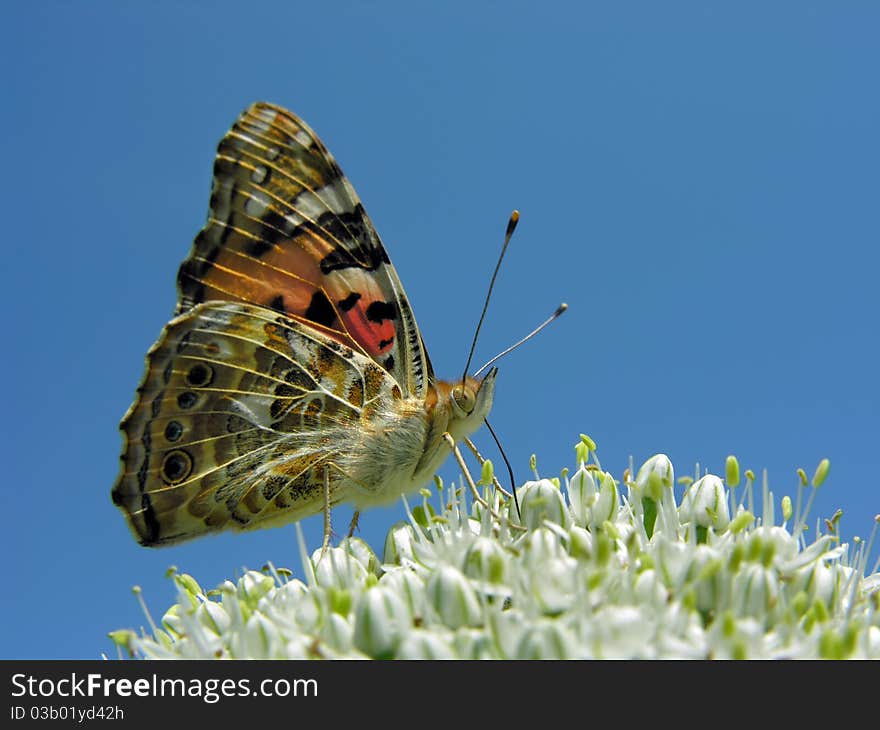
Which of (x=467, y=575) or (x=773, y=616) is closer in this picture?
(x=773, y=616)

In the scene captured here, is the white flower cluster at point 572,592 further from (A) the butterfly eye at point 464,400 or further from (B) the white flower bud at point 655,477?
(A) the butterfly eye at point 464,400

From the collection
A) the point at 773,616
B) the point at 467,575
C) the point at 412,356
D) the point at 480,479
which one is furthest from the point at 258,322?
the point at 773,616

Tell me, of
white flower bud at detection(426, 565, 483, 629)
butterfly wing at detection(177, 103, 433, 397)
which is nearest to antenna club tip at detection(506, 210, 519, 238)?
butterfly wing at detection(177, 103, 433, 397)

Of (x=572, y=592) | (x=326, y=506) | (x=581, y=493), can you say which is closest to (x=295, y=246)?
(x=326, y=506)

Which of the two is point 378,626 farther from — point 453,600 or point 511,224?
point 511,224

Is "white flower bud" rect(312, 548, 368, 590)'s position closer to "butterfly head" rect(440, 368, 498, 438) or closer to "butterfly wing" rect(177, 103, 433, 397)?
"butterfly head" rect(440, 368, 498, 438)
